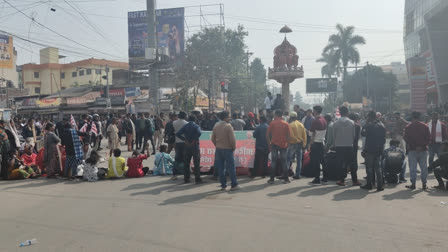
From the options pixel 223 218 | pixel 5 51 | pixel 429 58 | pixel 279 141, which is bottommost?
pixel 223 218

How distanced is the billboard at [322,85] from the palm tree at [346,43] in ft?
24.3

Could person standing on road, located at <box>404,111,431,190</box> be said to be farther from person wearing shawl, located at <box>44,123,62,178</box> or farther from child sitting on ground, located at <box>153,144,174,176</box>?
person wearing shawl, located at <box>44,123,62,178</box>

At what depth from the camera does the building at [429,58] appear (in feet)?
113

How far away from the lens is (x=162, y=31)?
41.3 meters

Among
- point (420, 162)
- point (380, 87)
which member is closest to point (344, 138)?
point (420, 162)

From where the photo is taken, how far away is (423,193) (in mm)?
8203

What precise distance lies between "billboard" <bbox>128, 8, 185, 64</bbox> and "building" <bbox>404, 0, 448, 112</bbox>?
22566mm

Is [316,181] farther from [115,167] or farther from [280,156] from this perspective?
[115,167]

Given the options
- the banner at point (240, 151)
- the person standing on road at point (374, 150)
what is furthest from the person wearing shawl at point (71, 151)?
the person standing on road at point (374, 150)

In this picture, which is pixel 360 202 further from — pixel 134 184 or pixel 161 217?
pixel 134 184

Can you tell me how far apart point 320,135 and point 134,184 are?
4.59 meters

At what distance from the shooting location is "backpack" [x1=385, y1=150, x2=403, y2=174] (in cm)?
909

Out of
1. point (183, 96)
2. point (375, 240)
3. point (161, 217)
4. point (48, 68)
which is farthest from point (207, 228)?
point (48, 68)

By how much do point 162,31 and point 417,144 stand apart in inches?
1411
